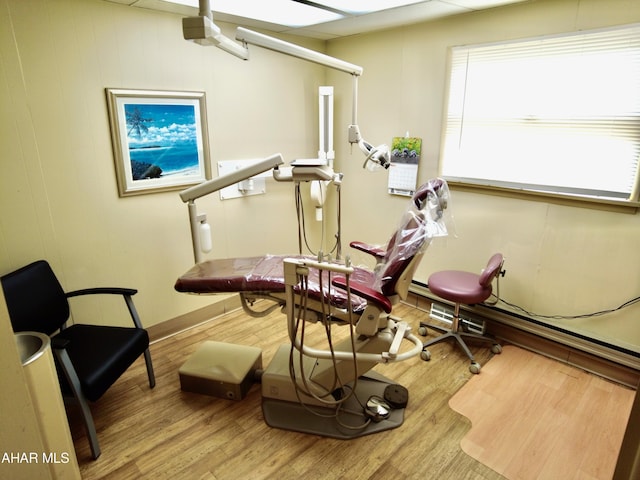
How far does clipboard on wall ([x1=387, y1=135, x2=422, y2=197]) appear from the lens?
3064 millimetres

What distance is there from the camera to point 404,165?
10.3 feet

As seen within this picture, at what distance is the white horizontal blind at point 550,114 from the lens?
2.14 m

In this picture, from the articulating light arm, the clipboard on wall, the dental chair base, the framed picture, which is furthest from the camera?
the clipboard on wall

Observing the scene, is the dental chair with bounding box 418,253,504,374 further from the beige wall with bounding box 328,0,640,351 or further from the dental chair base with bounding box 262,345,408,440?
the dental chair base with bounding box 262,345,408,440

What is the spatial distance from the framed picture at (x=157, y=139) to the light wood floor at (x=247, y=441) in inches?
49.3

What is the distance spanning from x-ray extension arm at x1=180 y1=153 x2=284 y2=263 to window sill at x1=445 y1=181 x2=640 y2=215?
145 cm

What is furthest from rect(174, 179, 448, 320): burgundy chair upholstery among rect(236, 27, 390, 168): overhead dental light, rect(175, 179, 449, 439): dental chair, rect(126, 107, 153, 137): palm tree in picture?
rect(126, 107, 153, 137): palm tree in picture

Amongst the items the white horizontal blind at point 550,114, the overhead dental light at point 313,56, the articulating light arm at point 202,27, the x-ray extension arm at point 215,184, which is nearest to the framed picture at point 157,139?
the x-ray extension arm at point 215,184

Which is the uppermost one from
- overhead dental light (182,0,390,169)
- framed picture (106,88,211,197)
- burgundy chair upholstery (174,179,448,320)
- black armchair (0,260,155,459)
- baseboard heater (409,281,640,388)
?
overhead dental light (182,0,390,169)

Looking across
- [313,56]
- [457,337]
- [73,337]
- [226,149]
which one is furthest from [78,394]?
[457,337]

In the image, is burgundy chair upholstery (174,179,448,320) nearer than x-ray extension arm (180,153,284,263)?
Yes

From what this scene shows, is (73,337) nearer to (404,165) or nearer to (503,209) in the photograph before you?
(404,165)

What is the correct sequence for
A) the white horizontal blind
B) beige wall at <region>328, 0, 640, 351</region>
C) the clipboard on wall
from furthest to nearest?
the clipboard on wall → beige wall at <region>328, 0, 640, 351</region> → the white horizontal blind

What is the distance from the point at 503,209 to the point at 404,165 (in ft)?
2.75
